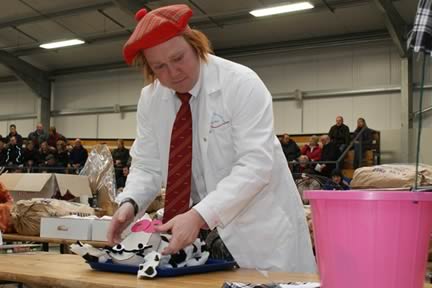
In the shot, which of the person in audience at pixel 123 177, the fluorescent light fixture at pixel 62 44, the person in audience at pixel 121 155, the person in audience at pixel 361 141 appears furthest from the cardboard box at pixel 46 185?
the fluorescent light fixture at pixel 62 44

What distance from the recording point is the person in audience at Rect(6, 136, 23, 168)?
11.9 metres

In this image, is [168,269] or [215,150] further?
[215,150]

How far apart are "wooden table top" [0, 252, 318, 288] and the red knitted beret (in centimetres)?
55

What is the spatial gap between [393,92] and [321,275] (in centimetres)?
1050

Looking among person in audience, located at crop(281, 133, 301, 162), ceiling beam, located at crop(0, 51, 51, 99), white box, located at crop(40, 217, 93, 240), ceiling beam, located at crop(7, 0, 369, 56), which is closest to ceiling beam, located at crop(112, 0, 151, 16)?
ceiling beam, located at crop(7, 0, 369, 56)

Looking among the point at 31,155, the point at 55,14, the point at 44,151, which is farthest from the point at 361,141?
the point at 31,155

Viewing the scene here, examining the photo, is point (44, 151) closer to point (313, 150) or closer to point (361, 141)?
point (313, 150)

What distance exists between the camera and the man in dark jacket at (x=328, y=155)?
970cm

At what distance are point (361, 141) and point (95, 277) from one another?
9147 mm

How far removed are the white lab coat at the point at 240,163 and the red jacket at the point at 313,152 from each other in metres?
8.78

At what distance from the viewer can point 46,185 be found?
13.7 ft

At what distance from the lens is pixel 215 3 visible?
33.9ft

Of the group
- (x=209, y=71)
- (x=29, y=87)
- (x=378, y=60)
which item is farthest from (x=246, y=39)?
(x=209, y=71)

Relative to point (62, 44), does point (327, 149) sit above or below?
below
